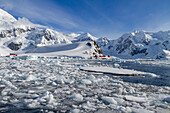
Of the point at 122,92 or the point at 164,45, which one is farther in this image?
the point at 164,45

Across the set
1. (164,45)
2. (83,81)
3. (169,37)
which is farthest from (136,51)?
(83,81)

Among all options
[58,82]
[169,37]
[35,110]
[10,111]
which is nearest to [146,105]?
[35,110]

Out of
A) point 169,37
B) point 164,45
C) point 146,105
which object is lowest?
point 146,105

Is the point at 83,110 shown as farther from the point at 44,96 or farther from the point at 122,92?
the point at 122,92

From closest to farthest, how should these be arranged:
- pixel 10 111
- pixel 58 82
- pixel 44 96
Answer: pixel 10 111
pixel 44 96
pixel 58 82

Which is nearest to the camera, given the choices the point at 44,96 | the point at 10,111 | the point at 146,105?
the point at 10,111

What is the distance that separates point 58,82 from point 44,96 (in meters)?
2.87

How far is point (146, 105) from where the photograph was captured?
432cm

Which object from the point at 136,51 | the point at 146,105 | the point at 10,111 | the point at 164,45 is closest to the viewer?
the point at 10,111

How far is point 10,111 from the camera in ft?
11.6

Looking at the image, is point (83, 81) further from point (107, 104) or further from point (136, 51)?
point (136, 51)

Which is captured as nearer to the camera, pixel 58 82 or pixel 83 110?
pixel 83 110

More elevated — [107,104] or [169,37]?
[169,37]

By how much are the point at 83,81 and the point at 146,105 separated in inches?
162
